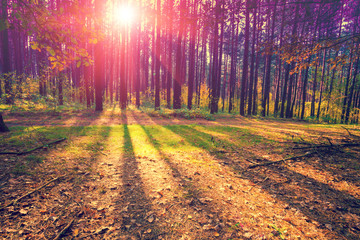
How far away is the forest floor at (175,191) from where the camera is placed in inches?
95.4

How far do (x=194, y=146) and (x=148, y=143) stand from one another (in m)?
1.83

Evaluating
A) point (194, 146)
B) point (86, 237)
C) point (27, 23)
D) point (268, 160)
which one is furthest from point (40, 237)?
point (268, 160)

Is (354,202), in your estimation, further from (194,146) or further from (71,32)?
(71,32)

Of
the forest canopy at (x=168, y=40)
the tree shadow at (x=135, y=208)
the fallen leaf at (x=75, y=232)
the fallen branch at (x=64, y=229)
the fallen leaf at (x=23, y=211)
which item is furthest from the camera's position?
the forest canopy at (x=168, y=40)

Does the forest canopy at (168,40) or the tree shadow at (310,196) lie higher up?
the forest canopy at (168,40)

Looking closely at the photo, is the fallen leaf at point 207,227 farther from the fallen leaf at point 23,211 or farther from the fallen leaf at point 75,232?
the fallen leaf at point 23,211

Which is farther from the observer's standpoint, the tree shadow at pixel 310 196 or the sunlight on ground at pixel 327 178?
the sunlight on ground at pixel 327 178

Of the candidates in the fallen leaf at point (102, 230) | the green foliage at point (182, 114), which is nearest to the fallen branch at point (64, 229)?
the fallen leaf at point (102, 230)

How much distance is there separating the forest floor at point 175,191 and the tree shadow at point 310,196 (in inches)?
0.7

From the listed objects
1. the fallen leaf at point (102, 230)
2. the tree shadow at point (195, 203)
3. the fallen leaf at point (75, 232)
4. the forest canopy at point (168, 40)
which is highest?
the forest canopy at point (168, 40)

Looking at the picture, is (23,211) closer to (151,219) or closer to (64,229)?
(64,229)

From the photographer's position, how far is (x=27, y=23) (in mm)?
3193

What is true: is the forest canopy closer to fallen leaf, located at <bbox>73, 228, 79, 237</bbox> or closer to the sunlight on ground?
fallen leaf, located at <bbox>73, 228, 79, 237</bbox>

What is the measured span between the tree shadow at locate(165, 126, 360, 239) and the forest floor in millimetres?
18
